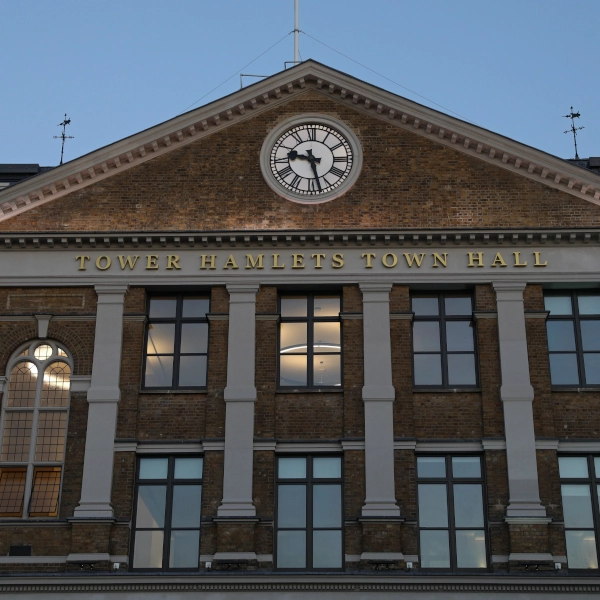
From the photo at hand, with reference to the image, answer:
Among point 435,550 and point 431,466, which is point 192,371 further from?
point 435,550

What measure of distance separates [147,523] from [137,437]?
2.05 meters

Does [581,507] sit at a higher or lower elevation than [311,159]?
lower

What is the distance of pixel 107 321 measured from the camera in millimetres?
26922

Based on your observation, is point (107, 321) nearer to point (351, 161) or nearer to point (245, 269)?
point (245, 269)

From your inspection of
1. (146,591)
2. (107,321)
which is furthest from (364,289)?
(146,591)

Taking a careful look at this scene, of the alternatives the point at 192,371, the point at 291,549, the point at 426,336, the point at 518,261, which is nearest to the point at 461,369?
the point at 426,336

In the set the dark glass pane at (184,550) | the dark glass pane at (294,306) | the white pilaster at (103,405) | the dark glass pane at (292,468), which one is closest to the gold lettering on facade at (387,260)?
the dark glass pane at (294,306)

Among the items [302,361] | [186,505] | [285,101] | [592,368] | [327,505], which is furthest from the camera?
[285,101]

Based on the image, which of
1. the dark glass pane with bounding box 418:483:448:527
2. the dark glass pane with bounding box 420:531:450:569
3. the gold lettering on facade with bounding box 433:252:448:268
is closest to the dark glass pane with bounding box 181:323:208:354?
the gold lettering on facade with bounding box 433:252:448:268

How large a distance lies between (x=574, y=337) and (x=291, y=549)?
8656 mm

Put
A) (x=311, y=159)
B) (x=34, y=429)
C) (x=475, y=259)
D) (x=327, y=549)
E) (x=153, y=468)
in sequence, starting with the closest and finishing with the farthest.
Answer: (x=327, y=549) < (x=153, y=468) < (x=34, y=429) < (x=475, y=259) < (x=311, y=159)

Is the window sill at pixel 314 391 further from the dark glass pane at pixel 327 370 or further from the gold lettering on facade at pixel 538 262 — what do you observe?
the gold lettering on facade at pixel 538 262

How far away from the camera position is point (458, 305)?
89.4 feet

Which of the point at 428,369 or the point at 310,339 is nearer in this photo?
the point at 428,369
